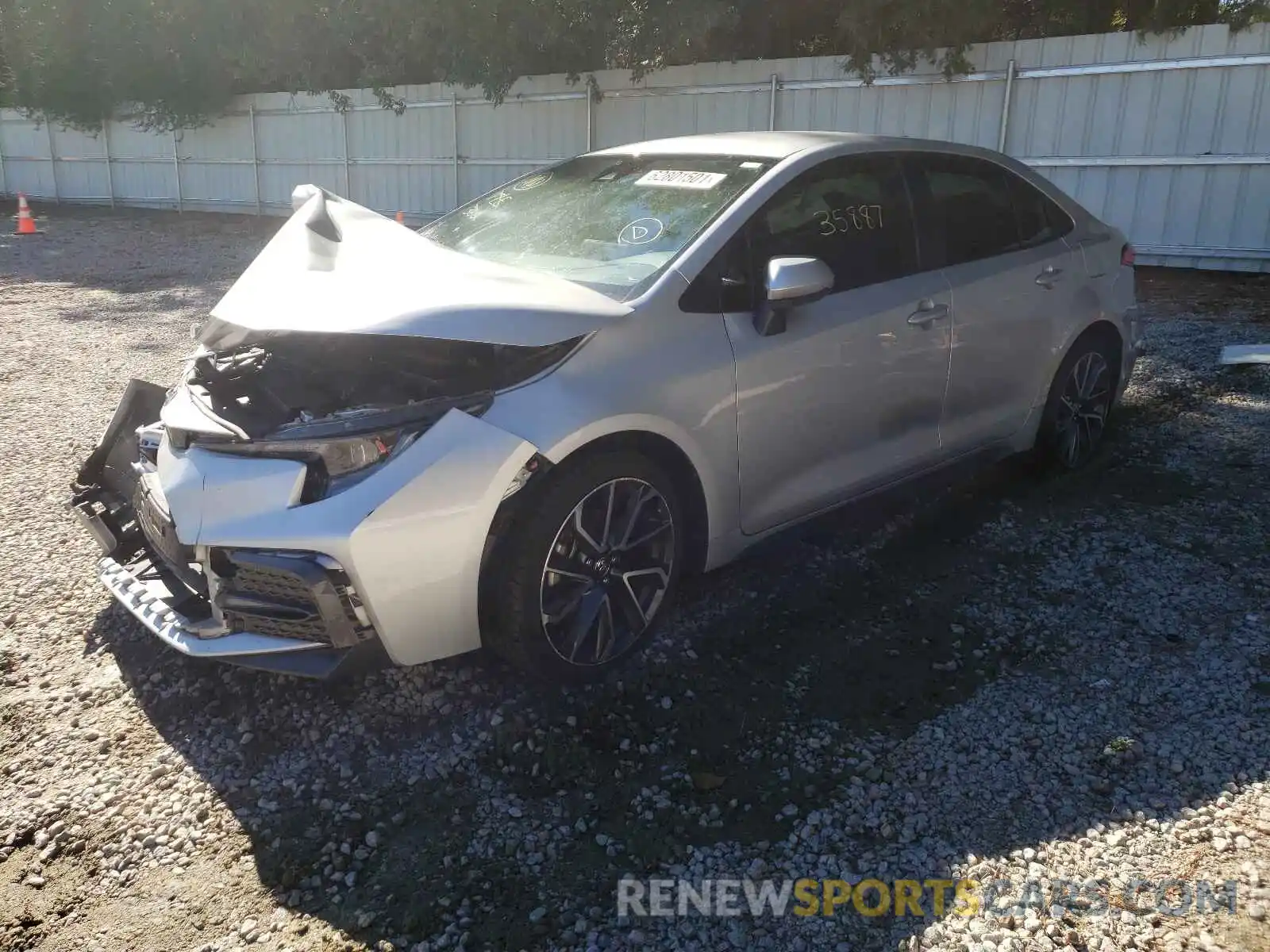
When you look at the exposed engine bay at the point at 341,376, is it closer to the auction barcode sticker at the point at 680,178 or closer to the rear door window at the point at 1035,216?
the auction barcode sticker at the point at 680,178

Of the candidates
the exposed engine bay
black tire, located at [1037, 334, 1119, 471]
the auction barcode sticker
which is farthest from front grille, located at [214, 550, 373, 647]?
black tire, located at [1037, 334, 1119, 471]

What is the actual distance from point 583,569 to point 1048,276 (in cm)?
290

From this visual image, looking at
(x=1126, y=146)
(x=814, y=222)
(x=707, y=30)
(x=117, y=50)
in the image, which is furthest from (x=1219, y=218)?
(x=117, y=50)

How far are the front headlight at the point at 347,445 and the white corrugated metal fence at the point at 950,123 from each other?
10720 millimetres

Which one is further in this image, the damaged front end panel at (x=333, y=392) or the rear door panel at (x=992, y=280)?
the rear door panel at (x=992, y=280)

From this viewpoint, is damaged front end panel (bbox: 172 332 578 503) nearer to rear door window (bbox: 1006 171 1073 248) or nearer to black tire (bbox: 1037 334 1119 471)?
rear door window (bbox: 1006 171 1073 248)

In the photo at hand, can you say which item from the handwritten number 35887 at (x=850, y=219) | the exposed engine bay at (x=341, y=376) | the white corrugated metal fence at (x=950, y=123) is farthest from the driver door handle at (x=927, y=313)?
the white corrugated metal fence at (x=950, y=123)

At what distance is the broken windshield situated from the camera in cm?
384

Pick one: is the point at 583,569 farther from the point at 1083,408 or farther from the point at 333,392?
the point at 1083,408

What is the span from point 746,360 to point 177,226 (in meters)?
19.9

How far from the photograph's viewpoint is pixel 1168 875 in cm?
264

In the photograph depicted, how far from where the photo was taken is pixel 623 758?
3145 mm

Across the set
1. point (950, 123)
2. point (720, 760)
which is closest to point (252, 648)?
point (720, 760)

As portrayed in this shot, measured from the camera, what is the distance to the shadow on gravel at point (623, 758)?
2691mm
